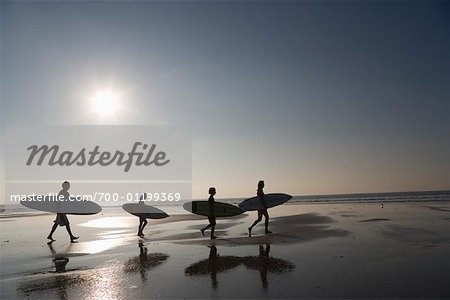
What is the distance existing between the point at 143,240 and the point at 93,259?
408cm

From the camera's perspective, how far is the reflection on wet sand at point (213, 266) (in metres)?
7.71

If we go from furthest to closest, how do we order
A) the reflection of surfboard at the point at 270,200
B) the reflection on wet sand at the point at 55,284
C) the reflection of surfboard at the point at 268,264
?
the reflection of surfboard at the point at 270,200 → the reflection of surfboard at the point at 268,264 → the reflection on wet sand at the point at 55,284

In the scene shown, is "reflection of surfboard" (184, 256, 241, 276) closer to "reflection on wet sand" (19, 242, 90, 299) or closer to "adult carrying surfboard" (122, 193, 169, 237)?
"reflection on wet sand" (19, 242, 90, 299)

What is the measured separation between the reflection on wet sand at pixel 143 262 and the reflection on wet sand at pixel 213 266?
3.51ft

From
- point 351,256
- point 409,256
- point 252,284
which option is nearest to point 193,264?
point 252,284

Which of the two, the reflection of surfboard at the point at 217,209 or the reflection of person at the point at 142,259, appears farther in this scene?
the reflection of surfboard at the point at 217,209

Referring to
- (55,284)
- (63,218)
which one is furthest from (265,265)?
(63,218)

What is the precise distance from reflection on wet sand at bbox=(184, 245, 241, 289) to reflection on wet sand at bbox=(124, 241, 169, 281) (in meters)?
1.07

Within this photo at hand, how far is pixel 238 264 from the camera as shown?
854 centimetres

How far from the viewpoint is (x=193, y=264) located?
→ 28.7 feet

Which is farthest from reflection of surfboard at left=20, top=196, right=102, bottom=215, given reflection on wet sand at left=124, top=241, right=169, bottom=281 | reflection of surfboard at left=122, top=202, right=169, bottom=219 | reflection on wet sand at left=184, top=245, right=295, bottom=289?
reflection on wet sand at left=184, top=245, right=295, bottom=289

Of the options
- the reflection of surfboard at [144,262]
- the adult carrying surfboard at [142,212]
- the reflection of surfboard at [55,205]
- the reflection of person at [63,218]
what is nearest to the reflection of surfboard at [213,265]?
the reflection of surfboard at [144,262]

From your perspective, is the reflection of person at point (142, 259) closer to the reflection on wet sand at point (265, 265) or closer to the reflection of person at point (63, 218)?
the reflection on wet sand at point (265, 265)

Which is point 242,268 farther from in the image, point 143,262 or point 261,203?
point 261,203
